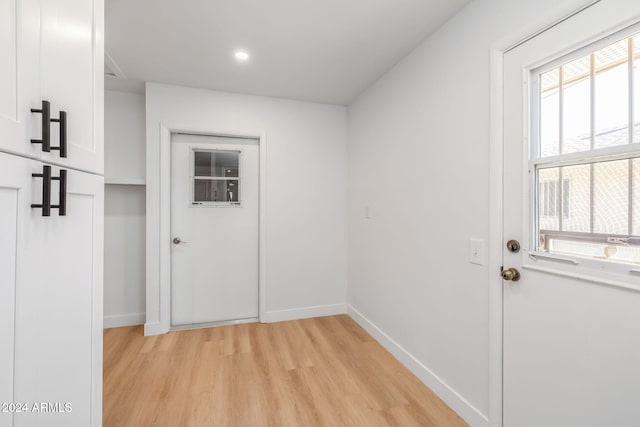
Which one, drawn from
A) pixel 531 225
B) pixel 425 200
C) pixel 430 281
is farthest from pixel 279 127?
pixel 531 225

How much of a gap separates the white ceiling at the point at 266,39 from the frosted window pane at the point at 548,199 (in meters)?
1.10

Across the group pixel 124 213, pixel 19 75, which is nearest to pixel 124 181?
pixel 124 213

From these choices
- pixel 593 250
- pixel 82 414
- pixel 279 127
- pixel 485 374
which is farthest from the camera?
pixel 279 127

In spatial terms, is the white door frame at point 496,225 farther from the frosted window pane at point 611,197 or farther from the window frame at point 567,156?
the frosted window pane at point 611,197

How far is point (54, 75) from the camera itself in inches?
30.3

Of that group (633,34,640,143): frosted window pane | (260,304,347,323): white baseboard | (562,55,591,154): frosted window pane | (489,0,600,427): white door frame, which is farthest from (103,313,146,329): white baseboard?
(633,34,640,143): frosted window pane

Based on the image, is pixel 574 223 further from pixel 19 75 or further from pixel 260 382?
pixel 260 382

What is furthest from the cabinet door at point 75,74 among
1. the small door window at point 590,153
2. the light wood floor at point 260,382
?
the small door window at point 590,153

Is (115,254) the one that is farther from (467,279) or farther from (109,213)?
(467,279)

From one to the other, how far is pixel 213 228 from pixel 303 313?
131 cm

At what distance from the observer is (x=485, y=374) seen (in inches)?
57.6

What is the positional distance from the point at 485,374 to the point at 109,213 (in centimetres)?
332

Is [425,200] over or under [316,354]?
over

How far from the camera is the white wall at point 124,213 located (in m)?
2.70
